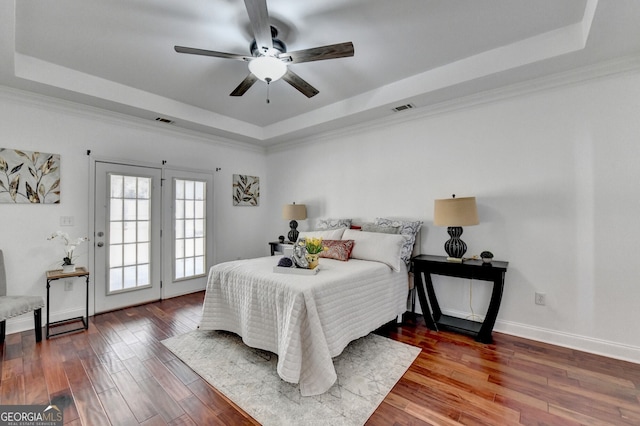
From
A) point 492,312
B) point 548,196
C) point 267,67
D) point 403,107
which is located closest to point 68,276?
point 267,67

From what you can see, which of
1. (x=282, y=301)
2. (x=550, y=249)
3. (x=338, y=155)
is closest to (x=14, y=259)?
(x=282, y=301)

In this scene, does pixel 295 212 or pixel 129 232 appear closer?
pixel 129 232

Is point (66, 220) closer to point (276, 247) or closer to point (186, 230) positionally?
point (186, 230)

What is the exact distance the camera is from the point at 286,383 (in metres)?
2.09

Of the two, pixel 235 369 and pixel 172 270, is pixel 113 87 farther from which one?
pixel 235 369

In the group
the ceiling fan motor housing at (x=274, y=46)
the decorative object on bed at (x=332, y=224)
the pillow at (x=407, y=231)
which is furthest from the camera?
the decorative object on bed at (x=332, y=224)

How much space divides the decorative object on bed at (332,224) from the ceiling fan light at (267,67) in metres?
2.26

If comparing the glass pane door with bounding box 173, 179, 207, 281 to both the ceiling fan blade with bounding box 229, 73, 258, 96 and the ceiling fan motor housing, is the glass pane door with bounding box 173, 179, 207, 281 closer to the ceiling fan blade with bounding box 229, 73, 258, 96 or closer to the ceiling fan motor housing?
the ceiling fan blade with bounding box 229, 73, 258, 96

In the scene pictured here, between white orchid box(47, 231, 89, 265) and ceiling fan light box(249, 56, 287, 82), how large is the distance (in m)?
2.86

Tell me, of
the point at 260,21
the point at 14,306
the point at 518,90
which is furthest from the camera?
the point at 518,90

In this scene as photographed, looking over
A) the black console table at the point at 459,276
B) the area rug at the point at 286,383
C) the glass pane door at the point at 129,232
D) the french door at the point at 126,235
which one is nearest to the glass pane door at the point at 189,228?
the french door at the point at 126,235

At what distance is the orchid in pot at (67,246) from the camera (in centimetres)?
315

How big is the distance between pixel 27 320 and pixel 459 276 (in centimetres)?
475

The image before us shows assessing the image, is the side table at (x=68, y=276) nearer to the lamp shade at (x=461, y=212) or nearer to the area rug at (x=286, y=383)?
the area rug at (x=286, y=383)
